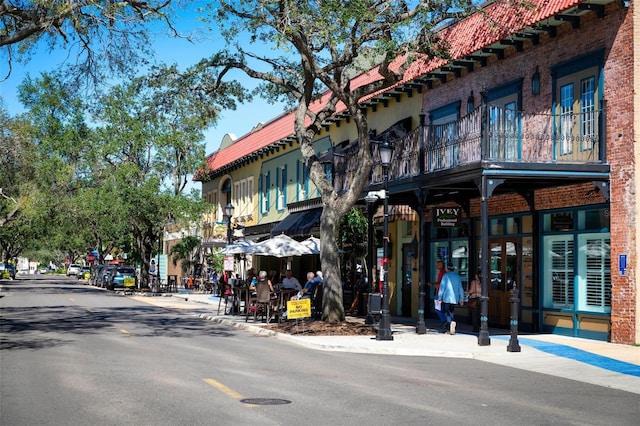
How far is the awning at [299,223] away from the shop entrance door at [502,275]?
9.61m

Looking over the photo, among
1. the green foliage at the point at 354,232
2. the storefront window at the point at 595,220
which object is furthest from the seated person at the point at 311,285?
the storefront window at the point at 595,220

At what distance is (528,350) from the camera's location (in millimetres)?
17297

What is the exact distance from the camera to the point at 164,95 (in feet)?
78.9

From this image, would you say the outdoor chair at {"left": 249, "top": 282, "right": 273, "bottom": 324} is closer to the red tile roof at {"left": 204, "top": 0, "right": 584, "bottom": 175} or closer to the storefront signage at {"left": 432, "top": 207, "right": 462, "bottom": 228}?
the storefront signage at {"left": 432, "top": 207, "right": 462, "bottom": 228}

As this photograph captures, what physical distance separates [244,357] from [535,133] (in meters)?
8.83

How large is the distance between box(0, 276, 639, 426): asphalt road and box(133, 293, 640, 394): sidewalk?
628 mm

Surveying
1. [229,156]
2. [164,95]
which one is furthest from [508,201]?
[229,156]

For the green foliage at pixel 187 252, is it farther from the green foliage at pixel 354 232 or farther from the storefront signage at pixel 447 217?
the storefront signage at pixel 447 217

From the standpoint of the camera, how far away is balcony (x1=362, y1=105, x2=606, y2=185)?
59.2 feet

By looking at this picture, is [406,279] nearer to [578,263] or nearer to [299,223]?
[299,223]

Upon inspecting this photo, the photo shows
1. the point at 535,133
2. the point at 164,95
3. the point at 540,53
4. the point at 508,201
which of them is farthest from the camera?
the point at 164,95

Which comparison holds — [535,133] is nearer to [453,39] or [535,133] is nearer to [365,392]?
[453,39]

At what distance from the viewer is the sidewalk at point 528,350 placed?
14.0 m

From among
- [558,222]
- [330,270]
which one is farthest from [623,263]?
[330,270]
